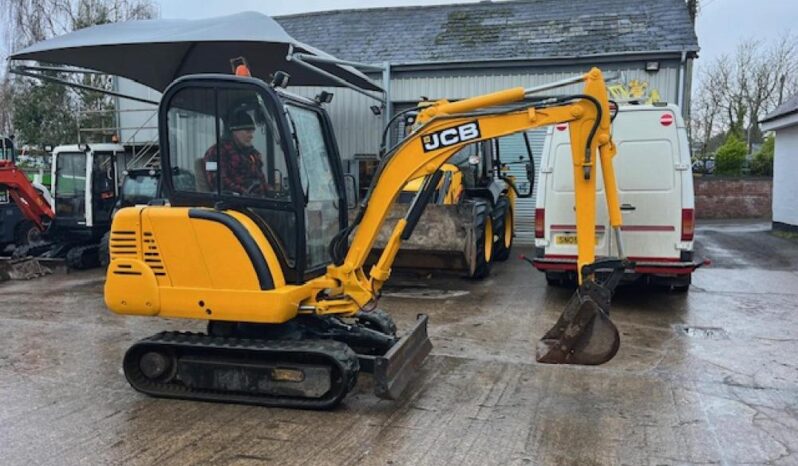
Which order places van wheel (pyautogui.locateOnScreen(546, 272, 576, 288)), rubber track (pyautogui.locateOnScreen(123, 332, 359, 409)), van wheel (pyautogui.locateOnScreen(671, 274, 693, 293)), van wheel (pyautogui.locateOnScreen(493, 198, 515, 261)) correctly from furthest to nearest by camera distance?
van wheel (pyautogui.locateOnScreen(493, 198, 515, 261)), van wheel (pyautogui.locateOnScreen(546, 272, 576, 288)), van wheel (pyautogui.locateOnScreen(671, 274, 693, 293)), rubber track (pyautogui.locateOnScreen(123, 332, 359, 409))

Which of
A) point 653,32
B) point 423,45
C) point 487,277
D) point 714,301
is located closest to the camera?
point 714,301

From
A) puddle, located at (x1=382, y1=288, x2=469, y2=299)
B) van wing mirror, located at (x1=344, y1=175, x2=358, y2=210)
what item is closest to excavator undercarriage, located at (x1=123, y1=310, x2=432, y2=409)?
van wing mirror, located at (x1=344, y1=175, x2=358, y2=210)

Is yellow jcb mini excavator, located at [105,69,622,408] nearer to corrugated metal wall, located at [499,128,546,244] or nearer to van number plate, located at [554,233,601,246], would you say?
van number plate, located at [554,233,601,246]

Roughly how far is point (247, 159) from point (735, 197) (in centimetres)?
1895

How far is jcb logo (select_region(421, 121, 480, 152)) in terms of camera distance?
4.68 m

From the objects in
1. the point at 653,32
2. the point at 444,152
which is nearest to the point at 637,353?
the point at 444,152

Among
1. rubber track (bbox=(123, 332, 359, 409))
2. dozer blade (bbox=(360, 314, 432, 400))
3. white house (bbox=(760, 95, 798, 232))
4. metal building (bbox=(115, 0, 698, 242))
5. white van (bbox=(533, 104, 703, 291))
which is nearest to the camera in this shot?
dozer blade (bbox=(360, 314, 432, 400))

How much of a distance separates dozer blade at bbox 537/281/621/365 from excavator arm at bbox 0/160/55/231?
10809 mm

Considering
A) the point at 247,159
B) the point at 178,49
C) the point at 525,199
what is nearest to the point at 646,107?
the point at 247,159

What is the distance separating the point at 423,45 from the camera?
1552 centimetres

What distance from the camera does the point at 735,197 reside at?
64.6ft

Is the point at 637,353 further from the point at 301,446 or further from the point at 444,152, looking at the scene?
the point at 301,446

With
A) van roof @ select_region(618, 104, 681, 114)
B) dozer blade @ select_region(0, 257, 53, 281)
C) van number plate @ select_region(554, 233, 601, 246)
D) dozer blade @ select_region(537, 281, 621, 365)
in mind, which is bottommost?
dozer blade @ select_region(0, 257, 53, 281)

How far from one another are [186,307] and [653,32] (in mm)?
12729
